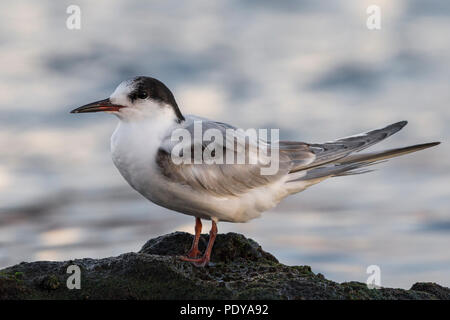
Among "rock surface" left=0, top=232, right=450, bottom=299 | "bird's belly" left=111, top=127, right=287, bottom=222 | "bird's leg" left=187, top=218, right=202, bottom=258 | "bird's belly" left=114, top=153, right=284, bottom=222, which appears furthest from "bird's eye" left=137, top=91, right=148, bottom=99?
"rock surface" left=0, top=232, right=450, bottom=299

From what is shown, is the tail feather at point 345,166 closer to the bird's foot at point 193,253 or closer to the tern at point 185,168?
the tern at point 185,168

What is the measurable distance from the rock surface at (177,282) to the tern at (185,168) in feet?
1.51

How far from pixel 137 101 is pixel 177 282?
6.81 feet

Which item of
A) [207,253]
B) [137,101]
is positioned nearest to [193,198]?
[207,253]

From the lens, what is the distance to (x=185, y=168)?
20.9ft

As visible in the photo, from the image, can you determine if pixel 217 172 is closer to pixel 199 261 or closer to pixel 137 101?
pixel 199 261

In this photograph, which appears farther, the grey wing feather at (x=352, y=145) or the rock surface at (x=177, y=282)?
the grey wing feather at (x=352, y=145)

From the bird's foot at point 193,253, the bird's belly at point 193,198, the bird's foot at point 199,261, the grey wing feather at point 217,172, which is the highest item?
the grey wing feather at point 217,172

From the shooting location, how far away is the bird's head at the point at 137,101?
258 inches

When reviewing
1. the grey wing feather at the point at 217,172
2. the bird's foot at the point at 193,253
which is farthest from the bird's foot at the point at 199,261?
→ the grey wing feather at the point at 217,172

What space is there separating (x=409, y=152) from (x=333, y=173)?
3.11ft

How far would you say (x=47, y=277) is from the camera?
5.70 m
